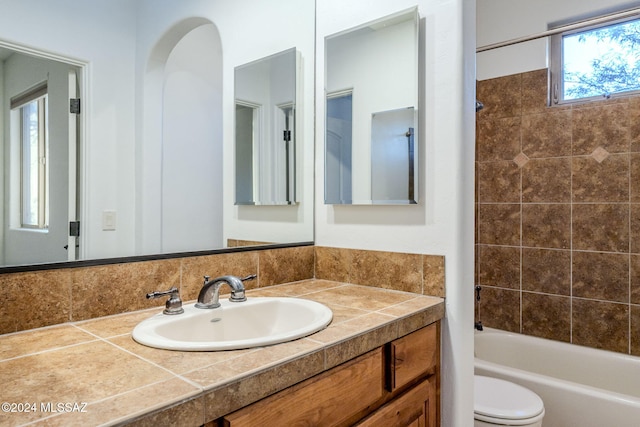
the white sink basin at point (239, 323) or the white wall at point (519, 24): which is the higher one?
the white wall at point (519, 24)

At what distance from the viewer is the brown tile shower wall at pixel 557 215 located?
2.32m

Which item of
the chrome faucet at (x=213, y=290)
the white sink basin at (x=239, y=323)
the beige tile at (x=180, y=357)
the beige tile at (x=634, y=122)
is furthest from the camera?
the beige tile at (x=634, y=122)

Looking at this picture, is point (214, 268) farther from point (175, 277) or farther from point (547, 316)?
point (547, 316)

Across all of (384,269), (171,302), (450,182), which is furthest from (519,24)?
(171,302)

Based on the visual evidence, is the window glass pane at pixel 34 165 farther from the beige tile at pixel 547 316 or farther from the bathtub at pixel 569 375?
the beige tile at pixel 547 316

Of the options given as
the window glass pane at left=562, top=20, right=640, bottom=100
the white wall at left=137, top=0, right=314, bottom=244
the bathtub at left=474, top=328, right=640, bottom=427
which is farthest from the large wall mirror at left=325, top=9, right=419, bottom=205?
the window glass pane at left=562, top=20, right=640, bottom=100

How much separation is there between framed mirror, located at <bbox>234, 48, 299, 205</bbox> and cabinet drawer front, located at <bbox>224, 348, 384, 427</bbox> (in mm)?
836

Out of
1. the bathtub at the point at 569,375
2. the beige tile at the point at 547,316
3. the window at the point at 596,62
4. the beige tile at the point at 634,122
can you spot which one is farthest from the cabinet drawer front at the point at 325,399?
the window at the point at 596,62

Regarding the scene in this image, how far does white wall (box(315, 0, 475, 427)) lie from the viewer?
1.34 metres

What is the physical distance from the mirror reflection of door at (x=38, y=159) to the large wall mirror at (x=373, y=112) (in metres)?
0.91

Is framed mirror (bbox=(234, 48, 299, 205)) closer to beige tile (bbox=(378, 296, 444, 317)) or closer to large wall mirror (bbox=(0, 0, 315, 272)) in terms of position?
large wall mirror (bbox=(0, 0, 315, 272))

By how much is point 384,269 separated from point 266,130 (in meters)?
0.75

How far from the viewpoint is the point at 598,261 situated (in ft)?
7.88

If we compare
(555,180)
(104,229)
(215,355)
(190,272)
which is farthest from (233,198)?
(555,180)
